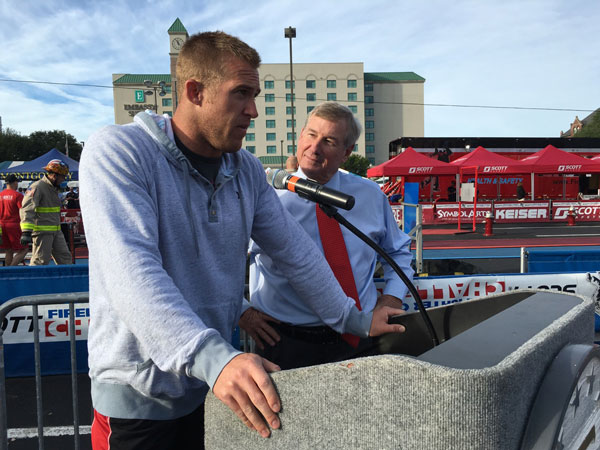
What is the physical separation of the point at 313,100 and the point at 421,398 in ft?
287

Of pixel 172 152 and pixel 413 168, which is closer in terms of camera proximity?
pixel 172 152

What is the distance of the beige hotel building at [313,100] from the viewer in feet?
274

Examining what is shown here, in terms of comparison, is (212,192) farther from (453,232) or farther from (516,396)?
(453,232)

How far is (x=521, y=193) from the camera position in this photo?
23297 mm

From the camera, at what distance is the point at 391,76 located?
9144 cm

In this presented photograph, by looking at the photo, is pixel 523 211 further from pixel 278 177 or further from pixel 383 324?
pixel 383 324

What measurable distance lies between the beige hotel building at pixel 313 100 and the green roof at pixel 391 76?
0.19 m

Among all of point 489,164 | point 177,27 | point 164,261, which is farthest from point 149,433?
point 177,27

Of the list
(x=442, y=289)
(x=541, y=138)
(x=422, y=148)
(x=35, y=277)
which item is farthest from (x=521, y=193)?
(x=35, y=277)

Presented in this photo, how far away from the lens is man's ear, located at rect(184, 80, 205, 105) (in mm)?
1239

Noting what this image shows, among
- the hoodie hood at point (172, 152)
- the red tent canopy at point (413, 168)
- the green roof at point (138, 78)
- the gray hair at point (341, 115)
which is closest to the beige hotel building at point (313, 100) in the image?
the green roof at point (138, 78)

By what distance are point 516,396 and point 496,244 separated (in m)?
13.8

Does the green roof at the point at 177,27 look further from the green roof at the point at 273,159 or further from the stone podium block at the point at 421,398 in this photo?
the stone podium block at the point at 421,398

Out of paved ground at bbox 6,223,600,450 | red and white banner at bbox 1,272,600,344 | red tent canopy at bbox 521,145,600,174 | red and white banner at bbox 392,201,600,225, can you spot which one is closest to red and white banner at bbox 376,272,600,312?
red and white banner at bbox 1,272,600,344
